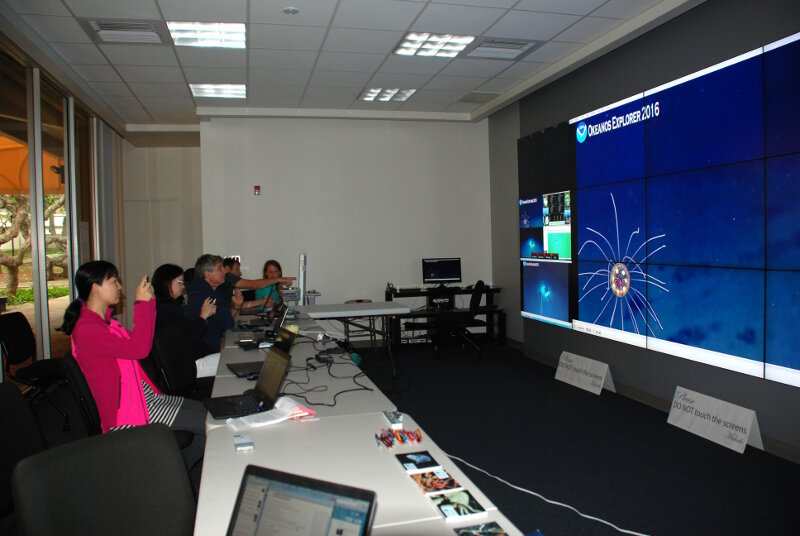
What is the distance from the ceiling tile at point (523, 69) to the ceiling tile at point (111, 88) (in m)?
4.24

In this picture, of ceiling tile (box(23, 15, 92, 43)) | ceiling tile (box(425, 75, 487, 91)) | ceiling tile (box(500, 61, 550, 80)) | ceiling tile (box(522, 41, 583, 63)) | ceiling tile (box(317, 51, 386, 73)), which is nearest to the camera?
ceiling tile (box(23, 15, 92, 43))

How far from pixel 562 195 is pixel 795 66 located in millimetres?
2580

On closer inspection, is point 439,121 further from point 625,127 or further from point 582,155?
point 625,127

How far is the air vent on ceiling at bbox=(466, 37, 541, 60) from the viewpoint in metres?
5.09

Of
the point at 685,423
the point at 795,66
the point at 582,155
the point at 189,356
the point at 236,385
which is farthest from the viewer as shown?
the point at 582,155

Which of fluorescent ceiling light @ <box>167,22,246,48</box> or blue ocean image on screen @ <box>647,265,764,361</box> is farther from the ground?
fluorescent ceiling light @ <box>167,22,246,48</box>

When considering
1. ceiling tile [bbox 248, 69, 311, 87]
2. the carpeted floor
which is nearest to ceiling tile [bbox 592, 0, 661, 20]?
ceiling tile [bbox 248, 69, 311, 87]

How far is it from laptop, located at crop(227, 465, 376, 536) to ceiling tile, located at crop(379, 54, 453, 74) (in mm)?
4900

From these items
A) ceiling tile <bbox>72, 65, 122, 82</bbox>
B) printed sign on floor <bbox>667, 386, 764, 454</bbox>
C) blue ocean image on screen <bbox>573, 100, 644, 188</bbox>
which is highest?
ceiling tile <bbox>72, 65, 122, 82</bbox>

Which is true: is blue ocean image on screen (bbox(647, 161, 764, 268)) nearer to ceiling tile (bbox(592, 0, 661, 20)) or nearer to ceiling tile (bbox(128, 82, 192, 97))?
ceiling tile (bbox(592, 0, 661, 20))

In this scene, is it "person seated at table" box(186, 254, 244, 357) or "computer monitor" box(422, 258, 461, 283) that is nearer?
"person seated at table" box(186, 254, 244, 357)

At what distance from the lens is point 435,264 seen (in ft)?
25.9

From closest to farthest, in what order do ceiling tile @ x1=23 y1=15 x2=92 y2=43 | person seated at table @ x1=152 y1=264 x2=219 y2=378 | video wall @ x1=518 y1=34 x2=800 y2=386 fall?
1. video wall @ x1=518 y1=34 x2=800 y2=386
2. person seated at table @ x1=152 y1=264 x2=219 y2=378
3. ceiling tile @ x1=23 y1=15 x2=92 y2=43

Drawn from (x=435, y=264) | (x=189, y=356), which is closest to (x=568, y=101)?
(x=435, y=264)
